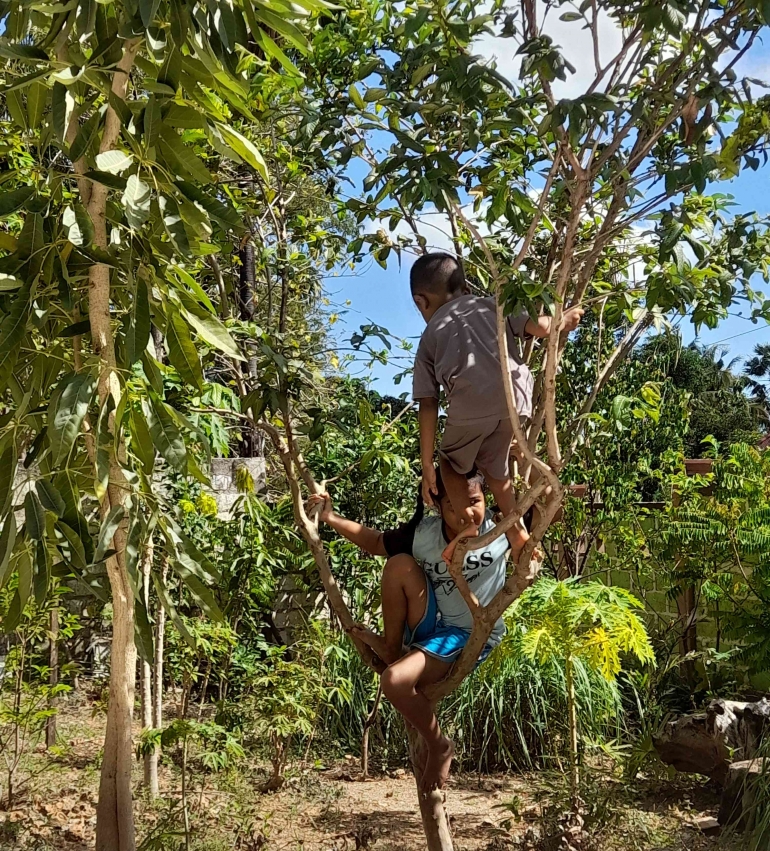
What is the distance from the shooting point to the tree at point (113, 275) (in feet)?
6.58

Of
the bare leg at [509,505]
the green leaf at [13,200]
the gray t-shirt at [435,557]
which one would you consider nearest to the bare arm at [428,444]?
the bare leg at [509,505]

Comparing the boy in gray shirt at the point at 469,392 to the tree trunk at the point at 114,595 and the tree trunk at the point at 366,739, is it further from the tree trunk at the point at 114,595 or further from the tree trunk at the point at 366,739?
the tree trunk at the point at 366,739

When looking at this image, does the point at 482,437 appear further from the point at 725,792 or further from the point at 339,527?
the point at 725,792

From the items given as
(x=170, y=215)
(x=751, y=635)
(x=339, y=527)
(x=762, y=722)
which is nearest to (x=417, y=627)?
(x=339, y=527)

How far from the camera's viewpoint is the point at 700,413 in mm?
25422

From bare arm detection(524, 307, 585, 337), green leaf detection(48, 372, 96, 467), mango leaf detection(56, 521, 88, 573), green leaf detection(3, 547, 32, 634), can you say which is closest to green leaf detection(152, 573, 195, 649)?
mango leaf detection(56, 521, 88, 573)

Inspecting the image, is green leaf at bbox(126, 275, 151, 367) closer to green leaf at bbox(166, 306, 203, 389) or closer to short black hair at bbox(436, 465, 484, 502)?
green leaf at bbox(166, 306, 203, 389)

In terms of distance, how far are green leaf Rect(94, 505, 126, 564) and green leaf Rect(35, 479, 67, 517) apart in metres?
0.11

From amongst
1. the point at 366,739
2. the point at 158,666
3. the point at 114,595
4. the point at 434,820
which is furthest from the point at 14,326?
the point at 366,739

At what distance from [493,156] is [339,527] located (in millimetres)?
1198

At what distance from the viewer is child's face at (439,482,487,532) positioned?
239 centimetres

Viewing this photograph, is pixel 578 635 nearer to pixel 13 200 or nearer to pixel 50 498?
pixel 50 498

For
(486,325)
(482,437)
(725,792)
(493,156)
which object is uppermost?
(493,156)

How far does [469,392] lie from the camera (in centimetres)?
244
